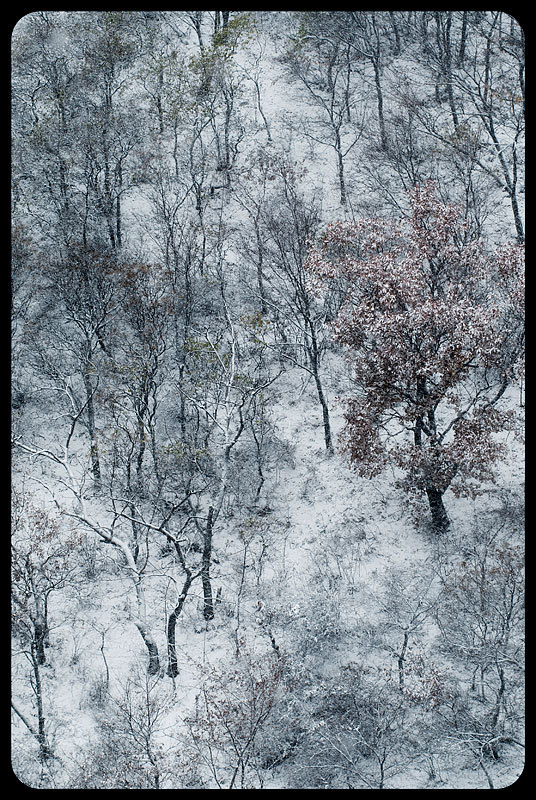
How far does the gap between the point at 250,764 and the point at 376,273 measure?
14708 mm

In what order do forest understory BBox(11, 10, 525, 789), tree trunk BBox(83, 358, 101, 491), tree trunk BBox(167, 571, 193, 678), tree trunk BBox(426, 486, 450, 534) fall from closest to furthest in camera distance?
forest understory BBox(11, 10, 525, 789)
tree trunk BBox(167, 571, 193, 678)
tree trunk BBox(426, 486, 450, 534)
tree trunk BBox(83, 358, 101, 491)

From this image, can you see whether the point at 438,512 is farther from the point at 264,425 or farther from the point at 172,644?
the point at 172,644

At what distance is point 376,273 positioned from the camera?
20.9m

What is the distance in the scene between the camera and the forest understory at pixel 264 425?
19.1m

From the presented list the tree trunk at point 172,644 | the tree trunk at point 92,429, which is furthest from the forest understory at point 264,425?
the tree trunk at point 92,429

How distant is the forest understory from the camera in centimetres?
1911

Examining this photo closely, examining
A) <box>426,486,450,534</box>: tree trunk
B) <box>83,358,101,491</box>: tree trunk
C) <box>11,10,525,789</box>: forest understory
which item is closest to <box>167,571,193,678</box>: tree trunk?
<box>11,10,525,789</box>: forest understory

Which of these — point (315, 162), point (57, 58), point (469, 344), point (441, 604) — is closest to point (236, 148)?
point (315, 162)

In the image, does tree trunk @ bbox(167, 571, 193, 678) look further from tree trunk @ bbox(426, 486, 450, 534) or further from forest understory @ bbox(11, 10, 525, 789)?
tree trunk @ bbox(426, 486, 450, 534)

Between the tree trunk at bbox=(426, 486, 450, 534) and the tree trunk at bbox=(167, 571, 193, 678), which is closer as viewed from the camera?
the tree trunk at bbox=(167, 571, 193, 678)

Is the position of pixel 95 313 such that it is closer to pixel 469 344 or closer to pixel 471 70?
pixel 469 344

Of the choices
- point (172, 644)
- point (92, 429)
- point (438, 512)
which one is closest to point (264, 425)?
point (92, 429)

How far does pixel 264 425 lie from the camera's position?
94.1 ft
